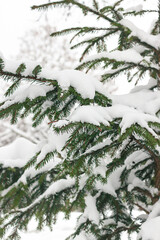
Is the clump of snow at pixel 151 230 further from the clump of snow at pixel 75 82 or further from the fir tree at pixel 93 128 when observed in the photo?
the clump of snow at pixel 75 82

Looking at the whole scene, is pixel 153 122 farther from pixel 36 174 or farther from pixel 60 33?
pixel 36 174

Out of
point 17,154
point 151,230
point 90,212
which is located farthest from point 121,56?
point 17,154

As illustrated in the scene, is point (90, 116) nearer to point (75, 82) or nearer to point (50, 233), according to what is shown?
point (75, 82)

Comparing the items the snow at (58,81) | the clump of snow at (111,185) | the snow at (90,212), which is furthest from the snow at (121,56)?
the snow at (90,212)

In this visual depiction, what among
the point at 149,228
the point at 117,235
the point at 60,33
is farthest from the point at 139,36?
the point at 117,235

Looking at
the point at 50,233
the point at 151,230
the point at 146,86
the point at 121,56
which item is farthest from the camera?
the point at 50,233

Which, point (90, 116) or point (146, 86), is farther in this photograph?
point (146, 86)

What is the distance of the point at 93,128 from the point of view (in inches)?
47.0

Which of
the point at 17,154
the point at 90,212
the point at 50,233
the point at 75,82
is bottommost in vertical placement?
the point at 90,212

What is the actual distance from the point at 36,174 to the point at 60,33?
4.77ft

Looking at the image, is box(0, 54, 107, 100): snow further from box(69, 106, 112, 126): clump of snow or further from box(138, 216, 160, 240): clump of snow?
box(138, 216, 160, 240): clump of snow

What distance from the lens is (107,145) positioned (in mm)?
1729

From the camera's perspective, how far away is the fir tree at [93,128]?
125cm

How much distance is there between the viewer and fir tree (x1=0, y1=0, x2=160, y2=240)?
4.11ft
